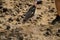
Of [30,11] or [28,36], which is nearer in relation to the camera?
[28,36]

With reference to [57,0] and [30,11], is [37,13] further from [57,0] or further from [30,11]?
[57,0]

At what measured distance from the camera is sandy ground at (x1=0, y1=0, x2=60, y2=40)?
3028 millimetres

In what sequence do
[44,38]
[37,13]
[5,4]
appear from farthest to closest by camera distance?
[5,4], [37,13], [44,38]

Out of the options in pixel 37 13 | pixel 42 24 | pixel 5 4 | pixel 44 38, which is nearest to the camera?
pixel 44 38

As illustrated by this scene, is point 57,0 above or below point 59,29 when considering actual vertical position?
above

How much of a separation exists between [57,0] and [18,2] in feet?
2.80

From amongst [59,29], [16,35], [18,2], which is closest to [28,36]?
[16,35]

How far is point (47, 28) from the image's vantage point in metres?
3.15

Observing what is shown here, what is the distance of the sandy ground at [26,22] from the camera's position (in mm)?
3028

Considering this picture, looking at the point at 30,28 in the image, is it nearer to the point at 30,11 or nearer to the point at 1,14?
the point at 30,11

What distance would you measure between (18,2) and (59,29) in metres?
0.98

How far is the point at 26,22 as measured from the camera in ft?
10.8

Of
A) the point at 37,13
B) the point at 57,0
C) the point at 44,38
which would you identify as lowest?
the point at 44,38

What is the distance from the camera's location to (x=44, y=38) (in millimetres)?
Result: 2998
